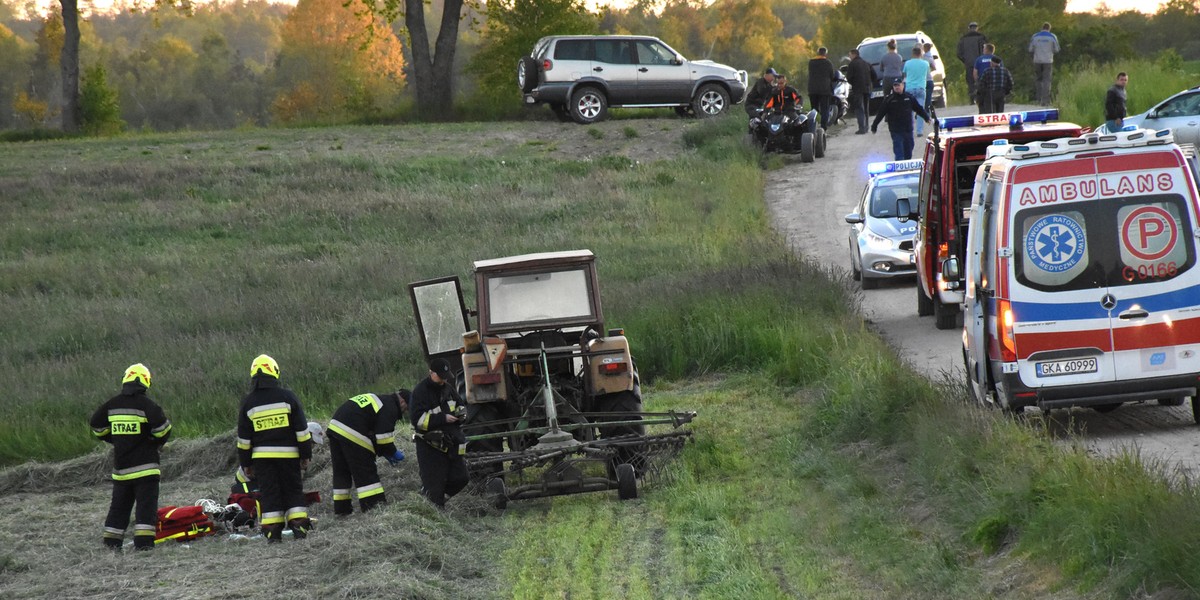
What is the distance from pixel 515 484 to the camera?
12.5m

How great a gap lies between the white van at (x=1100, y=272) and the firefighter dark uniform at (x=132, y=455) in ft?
22.3

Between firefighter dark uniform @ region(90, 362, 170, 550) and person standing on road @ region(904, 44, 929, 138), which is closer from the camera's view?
firefighter dark uniform @ region(90, 362, 170, 550)

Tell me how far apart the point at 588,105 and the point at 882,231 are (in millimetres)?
18964

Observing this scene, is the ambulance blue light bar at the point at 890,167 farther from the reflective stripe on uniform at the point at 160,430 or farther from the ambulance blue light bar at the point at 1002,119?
the reflective stripe on uniform at the point at 160,430

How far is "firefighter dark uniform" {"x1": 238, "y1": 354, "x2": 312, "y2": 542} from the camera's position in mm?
11297

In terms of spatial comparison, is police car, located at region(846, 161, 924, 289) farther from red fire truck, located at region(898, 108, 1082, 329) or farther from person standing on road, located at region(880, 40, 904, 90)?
person standing on road, located at region(880, 40, 904, 90)

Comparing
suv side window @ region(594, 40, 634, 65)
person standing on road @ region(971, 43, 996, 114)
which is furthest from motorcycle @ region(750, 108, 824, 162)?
suv side window @ region(594, 40, 634, 65)

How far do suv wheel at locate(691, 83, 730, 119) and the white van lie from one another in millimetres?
27091

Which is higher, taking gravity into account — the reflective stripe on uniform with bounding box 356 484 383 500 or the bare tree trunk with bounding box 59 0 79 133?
the bare tree trunk with bounding box 59 0 79 133

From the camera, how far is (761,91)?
104 feet

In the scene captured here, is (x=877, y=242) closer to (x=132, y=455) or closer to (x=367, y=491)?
(x=367, y=491)

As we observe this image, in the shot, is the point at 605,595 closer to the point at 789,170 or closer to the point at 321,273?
the point at 321,273

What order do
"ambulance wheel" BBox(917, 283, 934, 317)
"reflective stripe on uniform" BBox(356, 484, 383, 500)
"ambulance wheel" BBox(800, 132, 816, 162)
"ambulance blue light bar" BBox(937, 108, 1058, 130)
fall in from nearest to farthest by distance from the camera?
"reflective stripe on uniform" BBox(356, 484, 383, 500)
"ambulance blue light bar" BBox(937, 108, 1058, 130)
"ambulance wheel" BBox(917, 283, 934, 317)
"ambulance wheel" BBox(800, 132, 816, 162)

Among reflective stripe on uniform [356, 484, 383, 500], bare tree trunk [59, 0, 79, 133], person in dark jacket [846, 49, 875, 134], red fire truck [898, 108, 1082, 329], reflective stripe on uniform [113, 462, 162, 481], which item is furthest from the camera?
bare tree trunk [59, 0, 79, 133]
